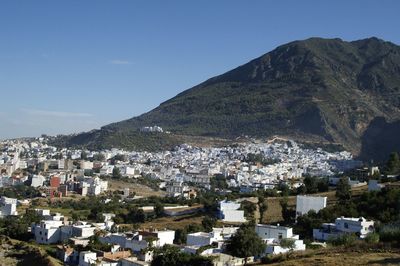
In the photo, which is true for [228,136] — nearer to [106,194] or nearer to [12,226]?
[106,194]

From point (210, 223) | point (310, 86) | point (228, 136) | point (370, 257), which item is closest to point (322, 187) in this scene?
point (210, 223)

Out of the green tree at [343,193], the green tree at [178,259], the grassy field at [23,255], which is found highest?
the green tree at [343,193]

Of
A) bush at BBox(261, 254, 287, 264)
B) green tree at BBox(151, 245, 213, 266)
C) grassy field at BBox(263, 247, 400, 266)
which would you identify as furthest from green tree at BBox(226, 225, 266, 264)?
grassy field at BBox(263, 247, 400, 266)

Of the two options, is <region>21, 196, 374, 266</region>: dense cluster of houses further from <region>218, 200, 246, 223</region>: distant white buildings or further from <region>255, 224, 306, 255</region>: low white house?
<region>218, 200, 246, 223</region>: distant white buildings

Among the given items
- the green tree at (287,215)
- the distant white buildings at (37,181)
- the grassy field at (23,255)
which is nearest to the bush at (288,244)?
the grassy field at (23,255)

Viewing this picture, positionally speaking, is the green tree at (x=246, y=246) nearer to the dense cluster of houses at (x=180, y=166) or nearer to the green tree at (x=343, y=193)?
the green tree at (x=343, y=193)

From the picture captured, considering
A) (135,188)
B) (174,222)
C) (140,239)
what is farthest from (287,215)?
(135,188)
